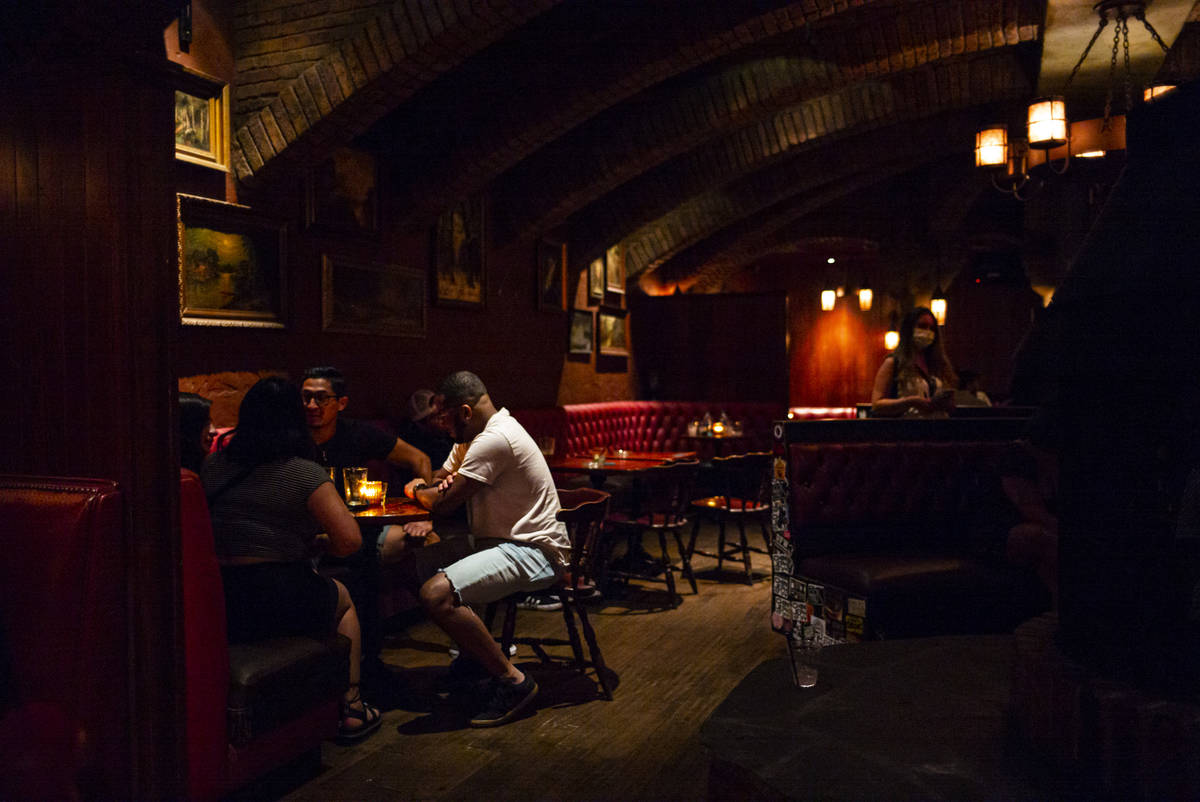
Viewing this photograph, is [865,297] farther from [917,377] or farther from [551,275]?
[917,377]

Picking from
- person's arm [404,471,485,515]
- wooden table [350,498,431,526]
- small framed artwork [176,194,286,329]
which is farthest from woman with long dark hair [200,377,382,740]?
small framed artwork [176,194,286,329]

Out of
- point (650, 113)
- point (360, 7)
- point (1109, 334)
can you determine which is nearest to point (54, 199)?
point (1109, 334)

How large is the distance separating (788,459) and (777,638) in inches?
37.5

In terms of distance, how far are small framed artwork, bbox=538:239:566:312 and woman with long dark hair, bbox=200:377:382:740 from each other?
5.53 m

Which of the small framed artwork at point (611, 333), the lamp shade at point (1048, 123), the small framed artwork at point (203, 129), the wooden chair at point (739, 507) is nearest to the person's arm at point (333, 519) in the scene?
the small framed artwork at point (203, 129)

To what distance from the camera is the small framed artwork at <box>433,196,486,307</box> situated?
6941 mm

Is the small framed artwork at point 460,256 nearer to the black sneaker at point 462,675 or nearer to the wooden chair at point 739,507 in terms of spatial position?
the wooden chair at point 739,507

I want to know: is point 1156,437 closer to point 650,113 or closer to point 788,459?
point 788,459

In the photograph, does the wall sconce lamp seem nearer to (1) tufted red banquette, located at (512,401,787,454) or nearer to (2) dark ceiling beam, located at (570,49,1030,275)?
(1) tufted red banquette, located at (512,401,787,454)

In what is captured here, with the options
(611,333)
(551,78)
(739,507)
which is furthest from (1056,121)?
(611,333)

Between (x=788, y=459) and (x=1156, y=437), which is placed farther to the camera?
(x=788, y=459)

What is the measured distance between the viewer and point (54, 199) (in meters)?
2.25

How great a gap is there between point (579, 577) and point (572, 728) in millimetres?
690

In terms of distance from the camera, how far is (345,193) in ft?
19.4
